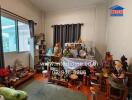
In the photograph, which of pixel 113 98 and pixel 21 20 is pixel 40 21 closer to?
pixel 21 20

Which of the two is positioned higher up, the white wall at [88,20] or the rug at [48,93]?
the white wall at [88,20]

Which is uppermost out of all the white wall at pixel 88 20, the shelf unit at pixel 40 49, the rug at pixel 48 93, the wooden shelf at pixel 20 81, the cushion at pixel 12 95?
the white wall at pixel 88 20

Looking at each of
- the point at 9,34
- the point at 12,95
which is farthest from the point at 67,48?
the point at 12,95

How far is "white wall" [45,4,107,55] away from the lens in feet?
11.6

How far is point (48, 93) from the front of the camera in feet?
7.92

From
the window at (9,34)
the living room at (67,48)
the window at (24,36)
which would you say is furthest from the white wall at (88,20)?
the window at (9,34)

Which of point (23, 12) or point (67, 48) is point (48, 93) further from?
point (23, 12)

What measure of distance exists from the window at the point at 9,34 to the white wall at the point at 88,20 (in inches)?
63.2

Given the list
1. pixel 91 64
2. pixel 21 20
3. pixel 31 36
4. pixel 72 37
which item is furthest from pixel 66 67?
pixel 21 20

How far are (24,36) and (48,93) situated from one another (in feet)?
7.53

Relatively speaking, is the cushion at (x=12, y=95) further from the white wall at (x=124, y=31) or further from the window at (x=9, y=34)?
the white wall at (x=124, y=31)

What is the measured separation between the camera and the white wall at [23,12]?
274 cm

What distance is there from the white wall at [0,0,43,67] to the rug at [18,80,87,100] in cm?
96

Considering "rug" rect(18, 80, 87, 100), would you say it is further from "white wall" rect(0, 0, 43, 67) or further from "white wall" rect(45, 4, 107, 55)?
"white wall" rect(45, 4, 107, 55)
